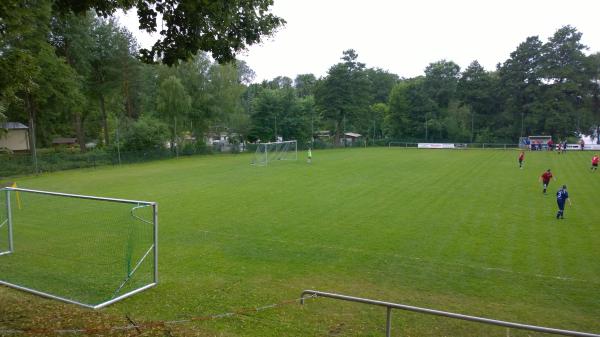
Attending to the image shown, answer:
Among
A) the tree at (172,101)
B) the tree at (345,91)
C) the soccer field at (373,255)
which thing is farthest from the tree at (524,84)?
the tree at (172,101)

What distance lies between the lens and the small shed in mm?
48656

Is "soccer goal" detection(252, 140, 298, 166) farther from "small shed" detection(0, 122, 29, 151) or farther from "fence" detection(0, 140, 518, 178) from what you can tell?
"small shed" detection(0, 122, 29, 151)

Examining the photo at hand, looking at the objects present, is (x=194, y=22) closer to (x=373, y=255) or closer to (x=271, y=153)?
(x=373, y=255)

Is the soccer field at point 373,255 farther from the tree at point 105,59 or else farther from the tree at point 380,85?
the tree at point 380,85

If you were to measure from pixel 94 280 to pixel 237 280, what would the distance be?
3.37 m

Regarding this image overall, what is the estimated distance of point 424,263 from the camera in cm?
1180

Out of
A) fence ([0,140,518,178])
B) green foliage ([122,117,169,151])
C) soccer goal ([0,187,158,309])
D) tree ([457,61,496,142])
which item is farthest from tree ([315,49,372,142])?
soccer goal ([0,187,158,309])

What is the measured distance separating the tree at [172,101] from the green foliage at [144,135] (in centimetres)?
332

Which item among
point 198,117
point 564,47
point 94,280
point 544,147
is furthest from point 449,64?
point 94,280

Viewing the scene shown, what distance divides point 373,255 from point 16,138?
52.6 meters

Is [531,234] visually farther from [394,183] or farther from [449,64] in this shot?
[449,64]

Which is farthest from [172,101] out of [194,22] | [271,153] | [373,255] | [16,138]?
[194,22]

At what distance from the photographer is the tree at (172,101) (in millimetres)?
52875

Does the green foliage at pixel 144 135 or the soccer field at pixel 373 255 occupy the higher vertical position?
the green foliage at pixel 144 135
